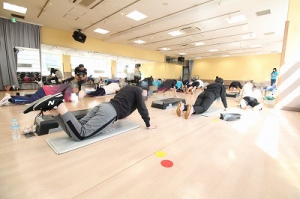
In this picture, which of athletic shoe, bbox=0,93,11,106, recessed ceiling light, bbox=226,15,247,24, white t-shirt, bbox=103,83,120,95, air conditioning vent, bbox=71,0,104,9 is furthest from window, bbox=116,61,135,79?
athletic shoe, bbox=0,93,11,106

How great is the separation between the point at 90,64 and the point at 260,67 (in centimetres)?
1343

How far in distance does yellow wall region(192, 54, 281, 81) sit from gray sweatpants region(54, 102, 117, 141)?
14.2 meters

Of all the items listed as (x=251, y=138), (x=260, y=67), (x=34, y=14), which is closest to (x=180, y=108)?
(x=251, y=138)

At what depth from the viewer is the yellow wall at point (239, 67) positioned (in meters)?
11.7

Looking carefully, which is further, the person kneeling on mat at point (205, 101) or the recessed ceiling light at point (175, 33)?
the recessed ceiling light at point (175, 33)

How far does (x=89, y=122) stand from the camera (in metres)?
1.69

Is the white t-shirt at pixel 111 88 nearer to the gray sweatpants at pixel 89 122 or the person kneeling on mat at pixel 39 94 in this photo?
the person kneeling on mat at pixel 39 94

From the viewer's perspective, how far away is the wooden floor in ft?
3.33

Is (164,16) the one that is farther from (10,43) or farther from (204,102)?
(10,43)

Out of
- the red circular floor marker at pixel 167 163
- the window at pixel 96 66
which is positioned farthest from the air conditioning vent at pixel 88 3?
the window at pixel 96 66

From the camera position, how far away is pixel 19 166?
1256 millimetres

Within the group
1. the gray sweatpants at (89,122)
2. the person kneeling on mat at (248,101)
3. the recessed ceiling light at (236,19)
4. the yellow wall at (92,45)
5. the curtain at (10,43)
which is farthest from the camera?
the yellow wall at (92,45)

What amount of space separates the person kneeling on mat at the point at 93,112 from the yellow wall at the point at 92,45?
23.2 feet

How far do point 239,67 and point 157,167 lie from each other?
14538 mm
